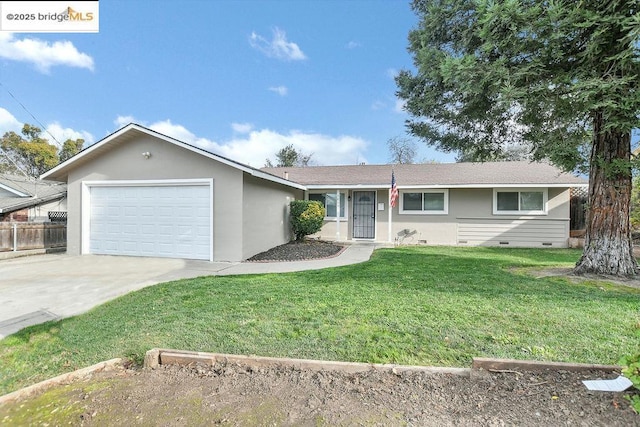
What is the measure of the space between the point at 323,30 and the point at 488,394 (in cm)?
1370

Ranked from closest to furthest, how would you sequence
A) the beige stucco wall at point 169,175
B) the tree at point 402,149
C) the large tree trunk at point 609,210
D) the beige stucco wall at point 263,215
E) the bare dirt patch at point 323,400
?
the bare dirt patch at point 323,400 < the large tree trunk at point 609,210 < the beige stucco wall at point 169,175 < the beige stucco wall at point 263,215 < the tree at point 402,149

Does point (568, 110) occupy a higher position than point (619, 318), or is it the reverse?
point (568, 110)

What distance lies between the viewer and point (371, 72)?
44.8 ft

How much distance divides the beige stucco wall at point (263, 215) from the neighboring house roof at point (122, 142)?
1.21 ft

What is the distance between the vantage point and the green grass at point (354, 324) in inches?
120

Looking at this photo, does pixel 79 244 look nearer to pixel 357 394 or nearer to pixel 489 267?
pixel 357 394

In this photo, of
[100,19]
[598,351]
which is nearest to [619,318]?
[598,351]

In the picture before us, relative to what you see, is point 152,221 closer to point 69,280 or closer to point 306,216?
point 69,280

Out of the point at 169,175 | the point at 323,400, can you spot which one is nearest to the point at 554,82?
the point at 323,400

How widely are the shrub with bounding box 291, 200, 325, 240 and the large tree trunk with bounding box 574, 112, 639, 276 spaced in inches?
316

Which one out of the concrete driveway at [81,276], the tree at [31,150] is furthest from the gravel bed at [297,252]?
the tree at [31,150]

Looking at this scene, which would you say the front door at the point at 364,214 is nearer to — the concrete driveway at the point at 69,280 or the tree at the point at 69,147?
the concrete driveway at the point at 69,280

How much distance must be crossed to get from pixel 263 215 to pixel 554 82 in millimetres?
7929

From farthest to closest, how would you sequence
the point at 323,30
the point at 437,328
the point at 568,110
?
the point at 323,30 → the point at 568,110 → the point at 437,328
